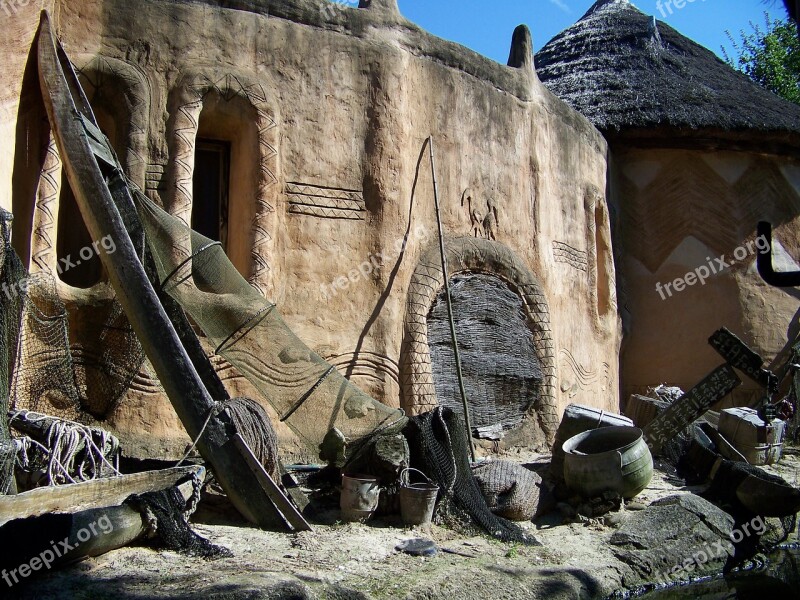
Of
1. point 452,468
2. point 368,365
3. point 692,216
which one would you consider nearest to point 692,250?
point 692,216

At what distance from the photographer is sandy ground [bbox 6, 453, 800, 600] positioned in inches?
161

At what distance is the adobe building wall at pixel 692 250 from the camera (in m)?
12.0

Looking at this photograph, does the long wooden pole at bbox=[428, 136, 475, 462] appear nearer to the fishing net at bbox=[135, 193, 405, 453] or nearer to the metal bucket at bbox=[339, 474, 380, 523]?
the fishing net at bbox=[135, 193, 405, 453]

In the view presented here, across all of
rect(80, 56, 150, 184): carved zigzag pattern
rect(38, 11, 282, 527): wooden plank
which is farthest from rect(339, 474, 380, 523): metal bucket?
rect(80, 56, 150, 184): carved zigzag pattern

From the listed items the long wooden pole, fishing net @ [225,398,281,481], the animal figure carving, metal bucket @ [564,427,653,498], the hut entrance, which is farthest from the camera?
the animal figure carving

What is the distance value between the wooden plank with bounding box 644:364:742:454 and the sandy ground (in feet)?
7.18

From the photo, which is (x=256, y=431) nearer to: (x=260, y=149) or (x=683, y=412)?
(x=260, y=149)

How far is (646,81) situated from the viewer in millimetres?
13086

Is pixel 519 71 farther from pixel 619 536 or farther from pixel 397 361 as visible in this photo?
pixel 619 536

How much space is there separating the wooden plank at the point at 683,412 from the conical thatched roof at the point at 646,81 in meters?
5.01

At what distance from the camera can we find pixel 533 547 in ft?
18.8

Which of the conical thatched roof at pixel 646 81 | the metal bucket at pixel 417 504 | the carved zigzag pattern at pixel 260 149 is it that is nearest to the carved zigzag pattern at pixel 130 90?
the carved zigzag pattern at pixel 260 149

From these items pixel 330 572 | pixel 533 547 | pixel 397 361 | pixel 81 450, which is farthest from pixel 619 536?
pixel 81 450

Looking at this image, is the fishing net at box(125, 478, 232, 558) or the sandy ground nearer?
the sandy ground
